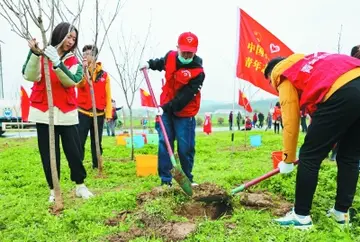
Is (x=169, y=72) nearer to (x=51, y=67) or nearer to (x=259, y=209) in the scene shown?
(x=51, y=67)

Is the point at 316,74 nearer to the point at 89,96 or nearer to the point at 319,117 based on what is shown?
the point at 319,117

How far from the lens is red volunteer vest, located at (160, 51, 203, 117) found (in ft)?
13.6

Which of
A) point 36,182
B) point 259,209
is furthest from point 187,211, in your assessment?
point 36,182

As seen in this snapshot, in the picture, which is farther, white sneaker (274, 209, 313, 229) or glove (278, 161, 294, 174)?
glove (278, 161, 294, 174)

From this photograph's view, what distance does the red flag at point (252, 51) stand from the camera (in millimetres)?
7473

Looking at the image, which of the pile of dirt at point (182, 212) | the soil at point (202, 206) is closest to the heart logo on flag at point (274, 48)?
the soil at point (202, 206)

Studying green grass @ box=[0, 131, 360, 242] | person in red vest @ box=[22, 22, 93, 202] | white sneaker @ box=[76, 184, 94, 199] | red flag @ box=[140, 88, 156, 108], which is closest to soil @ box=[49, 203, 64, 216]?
green grass @ box=[0, 131, 360, 242]

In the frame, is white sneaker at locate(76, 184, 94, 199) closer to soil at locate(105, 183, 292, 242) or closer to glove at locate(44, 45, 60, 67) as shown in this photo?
soil at locate(105, 183, 292, 242)

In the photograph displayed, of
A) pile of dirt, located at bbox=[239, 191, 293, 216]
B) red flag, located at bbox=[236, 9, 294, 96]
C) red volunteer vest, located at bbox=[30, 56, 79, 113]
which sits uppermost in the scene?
red flag, located at bbox=[236, 9, 294, 96]

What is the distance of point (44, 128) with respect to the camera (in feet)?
12.1

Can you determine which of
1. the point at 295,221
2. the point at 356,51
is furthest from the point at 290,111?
the point at 356,51

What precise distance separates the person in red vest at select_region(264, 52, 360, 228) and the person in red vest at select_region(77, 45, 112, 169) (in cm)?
316

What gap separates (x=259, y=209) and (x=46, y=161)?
2159 mm

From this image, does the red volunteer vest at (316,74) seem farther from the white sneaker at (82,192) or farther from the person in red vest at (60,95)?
the white sneaker at (82,192)
